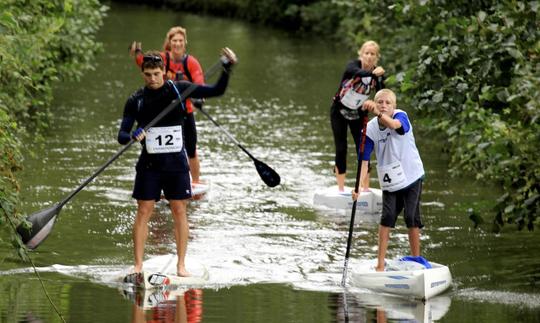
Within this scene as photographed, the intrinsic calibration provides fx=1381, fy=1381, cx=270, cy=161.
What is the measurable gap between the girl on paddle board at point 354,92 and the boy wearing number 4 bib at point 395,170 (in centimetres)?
232

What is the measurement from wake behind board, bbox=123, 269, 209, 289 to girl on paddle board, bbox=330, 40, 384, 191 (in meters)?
3.54

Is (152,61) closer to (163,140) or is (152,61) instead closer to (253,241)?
(163,140)

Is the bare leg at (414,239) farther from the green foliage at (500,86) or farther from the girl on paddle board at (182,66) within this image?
the girl on paddle board at (182,66)

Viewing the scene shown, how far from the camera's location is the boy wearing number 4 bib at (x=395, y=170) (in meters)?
11.1

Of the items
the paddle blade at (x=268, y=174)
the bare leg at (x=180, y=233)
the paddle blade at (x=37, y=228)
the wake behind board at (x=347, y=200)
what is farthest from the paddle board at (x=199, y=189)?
the paddle blade at (x=37, y=228)

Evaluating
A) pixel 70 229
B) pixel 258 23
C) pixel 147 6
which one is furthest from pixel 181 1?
pixel 70 229

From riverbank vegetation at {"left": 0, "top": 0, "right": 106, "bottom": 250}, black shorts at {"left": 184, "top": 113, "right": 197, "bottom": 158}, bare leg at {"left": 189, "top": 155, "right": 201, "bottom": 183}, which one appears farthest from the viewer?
bare leg at {"left": 189, "top": 155, "right": 201, "bottom": 183}

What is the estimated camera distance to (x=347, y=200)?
579 inches

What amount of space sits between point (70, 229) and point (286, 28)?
116 ft

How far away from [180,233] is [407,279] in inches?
74.5

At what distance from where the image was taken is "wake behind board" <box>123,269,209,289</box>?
10.8 meters

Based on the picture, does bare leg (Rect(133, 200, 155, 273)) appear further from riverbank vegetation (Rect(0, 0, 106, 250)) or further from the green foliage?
the green foliage

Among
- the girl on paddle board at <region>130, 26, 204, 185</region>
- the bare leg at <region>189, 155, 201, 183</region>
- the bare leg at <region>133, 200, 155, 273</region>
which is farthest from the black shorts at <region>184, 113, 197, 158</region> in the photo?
the bare leg at <region>133, 200, 155, 273</region>

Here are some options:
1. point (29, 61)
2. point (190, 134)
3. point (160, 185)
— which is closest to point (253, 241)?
point (160, 185)
